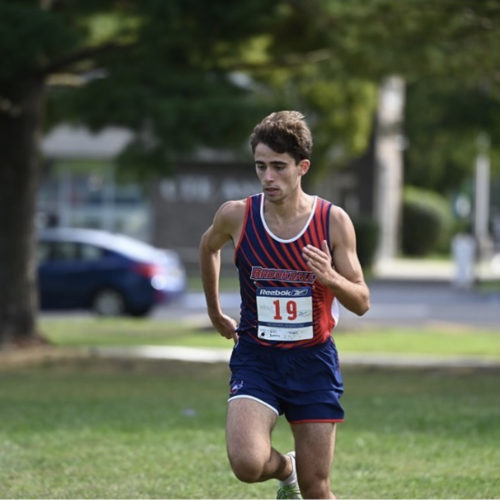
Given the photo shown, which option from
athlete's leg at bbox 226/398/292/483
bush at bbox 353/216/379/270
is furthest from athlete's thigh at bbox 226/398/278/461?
bush at bbox 353/216/379/270

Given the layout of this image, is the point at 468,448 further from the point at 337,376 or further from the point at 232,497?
the point at 337,376

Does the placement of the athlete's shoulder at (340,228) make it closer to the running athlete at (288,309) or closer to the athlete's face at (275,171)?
the running athlete at (288,309)

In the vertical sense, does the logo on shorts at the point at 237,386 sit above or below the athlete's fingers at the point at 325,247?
below

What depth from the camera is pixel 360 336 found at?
21.1 meters

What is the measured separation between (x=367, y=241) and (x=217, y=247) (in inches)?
1317

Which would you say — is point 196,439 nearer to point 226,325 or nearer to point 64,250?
point 226,325

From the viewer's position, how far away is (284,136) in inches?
231

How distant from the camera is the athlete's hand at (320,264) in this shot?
18.4ft

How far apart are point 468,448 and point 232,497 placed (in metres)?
2.41

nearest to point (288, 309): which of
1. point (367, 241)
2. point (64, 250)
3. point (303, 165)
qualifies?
point (303, 165)

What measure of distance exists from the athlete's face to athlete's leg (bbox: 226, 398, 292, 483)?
98 centimetres

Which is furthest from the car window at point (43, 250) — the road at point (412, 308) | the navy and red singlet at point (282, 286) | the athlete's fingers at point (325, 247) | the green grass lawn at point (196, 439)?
the athlete's fingers at point (325, 247)

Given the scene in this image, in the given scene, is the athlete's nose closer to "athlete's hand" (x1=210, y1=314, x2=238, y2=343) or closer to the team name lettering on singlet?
the team name lettering on singlet

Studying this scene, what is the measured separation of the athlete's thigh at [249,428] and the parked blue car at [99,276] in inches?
733
